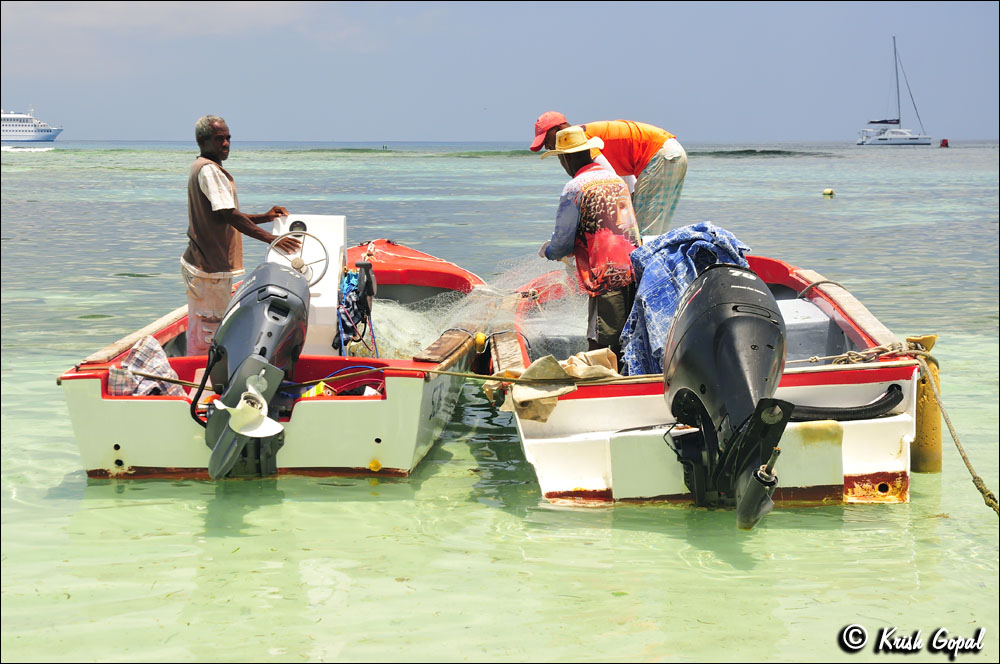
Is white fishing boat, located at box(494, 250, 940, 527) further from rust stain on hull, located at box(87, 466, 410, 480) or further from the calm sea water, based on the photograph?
rust stain on hull, located at box(87, 466, 410, 480)

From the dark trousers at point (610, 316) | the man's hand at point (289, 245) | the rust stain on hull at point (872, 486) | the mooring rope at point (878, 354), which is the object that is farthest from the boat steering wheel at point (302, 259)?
the rust stain on hull at point (872, 486)

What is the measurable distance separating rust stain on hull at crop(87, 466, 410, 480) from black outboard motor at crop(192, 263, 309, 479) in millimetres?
154

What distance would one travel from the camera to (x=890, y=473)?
16.1 ft

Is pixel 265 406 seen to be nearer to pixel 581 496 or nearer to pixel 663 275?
pixel 581 496

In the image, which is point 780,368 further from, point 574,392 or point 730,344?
point 574,392

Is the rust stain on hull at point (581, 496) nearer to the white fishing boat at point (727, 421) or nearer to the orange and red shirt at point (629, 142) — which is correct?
the white fishing boat at point (727, 421)

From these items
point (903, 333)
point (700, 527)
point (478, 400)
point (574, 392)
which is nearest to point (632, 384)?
point (574, 392)

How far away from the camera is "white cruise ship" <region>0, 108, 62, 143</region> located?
10840cm

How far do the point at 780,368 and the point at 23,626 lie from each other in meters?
3.30

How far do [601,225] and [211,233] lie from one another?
2407mm

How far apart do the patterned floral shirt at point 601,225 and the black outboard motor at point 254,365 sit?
5.23ft

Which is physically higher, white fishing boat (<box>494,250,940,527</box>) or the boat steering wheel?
the boat steering wheel

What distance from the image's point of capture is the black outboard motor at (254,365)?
468 cm

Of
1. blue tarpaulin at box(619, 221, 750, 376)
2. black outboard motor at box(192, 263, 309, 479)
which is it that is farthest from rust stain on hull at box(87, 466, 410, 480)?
blue tarpaulin at box(619, 221, 750, 376)
